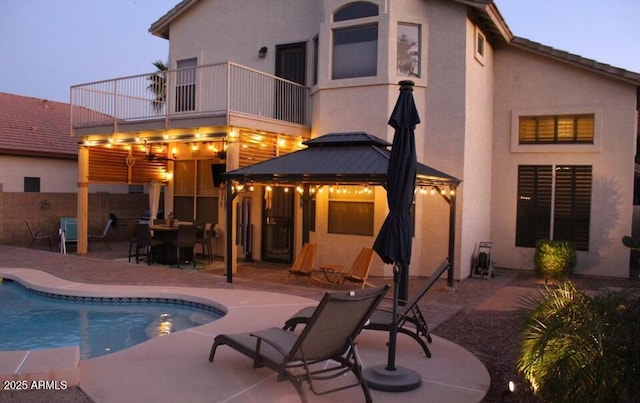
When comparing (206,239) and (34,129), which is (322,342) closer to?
(206,239)

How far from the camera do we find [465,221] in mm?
12211

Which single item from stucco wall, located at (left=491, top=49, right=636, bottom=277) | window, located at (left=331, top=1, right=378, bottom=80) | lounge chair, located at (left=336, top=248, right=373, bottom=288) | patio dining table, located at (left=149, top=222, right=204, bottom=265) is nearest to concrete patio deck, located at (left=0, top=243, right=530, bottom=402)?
lounge chair, located at (left=336, top=248, right=373, bottom=288)

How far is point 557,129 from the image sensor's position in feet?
43.9

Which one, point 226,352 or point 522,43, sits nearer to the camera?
point 226,352

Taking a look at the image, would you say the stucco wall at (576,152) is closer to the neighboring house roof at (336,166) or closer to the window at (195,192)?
the neighboring house roof at (336,166)

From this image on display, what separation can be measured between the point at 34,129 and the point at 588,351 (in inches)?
821

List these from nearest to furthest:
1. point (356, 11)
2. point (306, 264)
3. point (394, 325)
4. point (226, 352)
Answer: point (394, 325) → point (226, 352) → point (306, 264) → point (356, 11)

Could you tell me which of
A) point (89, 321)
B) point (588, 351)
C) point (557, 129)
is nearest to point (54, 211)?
point (89, 321)

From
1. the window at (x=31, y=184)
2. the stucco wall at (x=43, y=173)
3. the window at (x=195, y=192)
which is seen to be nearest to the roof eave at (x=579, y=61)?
the window at (x=195, y=192)

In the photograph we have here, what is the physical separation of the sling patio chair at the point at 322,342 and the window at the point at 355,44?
27.3 feet

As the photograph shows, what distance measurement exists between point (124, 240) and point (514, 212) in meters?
12.8

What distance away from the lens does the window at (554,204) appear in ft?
43.0

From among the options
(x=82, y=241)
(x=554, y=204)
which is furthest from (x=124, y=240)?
(x=554, y=204)

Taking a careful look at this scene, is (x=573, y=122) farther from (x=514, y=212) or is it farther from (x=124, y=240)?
(x=124, y=240)
